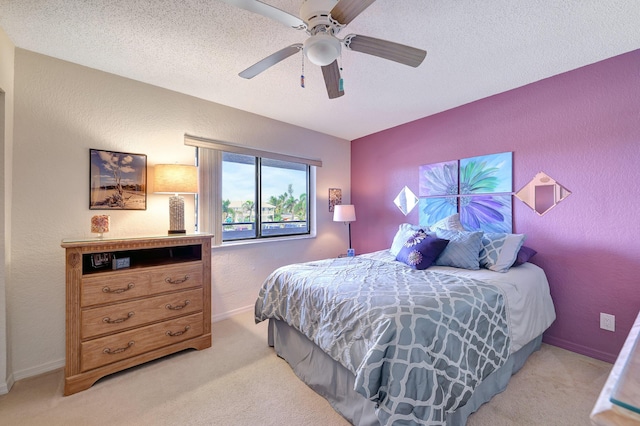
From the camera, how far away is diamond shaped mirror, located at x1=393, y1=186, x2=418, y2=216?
350 centimetres

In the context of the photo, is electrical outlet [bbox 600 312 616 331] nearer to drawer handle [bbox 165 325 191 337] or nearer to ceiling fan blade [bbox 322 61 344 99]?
ceiling fan blade [bbox 322 61 344 99]

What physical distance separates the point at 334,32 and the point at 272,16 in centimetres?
36

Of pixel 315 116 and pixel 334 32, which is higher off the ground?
pixel 315 116

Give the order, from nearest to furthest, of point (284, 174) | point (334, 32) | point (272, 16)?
point (272, 16) → point (334, 32) → point (284, 174)

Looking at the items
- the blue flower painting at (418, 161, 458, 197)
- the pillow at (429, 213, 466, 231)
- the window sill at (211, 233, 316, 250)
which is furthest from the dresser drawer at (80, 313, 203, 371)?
the blue flower painting at (418, 161, 458, 197)

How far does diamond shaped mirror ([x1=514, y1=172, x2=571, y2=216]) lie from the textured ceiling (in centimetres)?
97

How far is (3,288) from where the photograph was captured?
69.5 inches

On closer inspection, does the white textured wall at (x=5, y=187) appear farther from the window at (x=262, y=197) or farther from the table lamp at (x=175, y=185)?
the window at (x=262, y=197)

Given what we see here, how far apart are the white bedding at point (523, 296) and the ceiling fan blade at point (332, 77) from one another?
1.69 metres

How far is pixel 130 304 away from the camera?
1989 mm

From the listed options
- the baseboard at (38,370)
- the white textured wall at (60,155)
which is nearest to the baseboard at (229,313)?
the white textured wall at (60,155)

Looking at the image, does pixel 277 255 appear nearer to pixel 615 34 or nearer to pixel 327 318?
pixel 327 318

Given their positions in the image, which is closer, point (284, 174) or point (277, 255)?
point (277, 255)

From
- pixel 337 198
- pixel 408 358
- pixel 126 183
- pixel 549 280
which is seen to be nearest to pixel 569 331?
pixel 549 280
